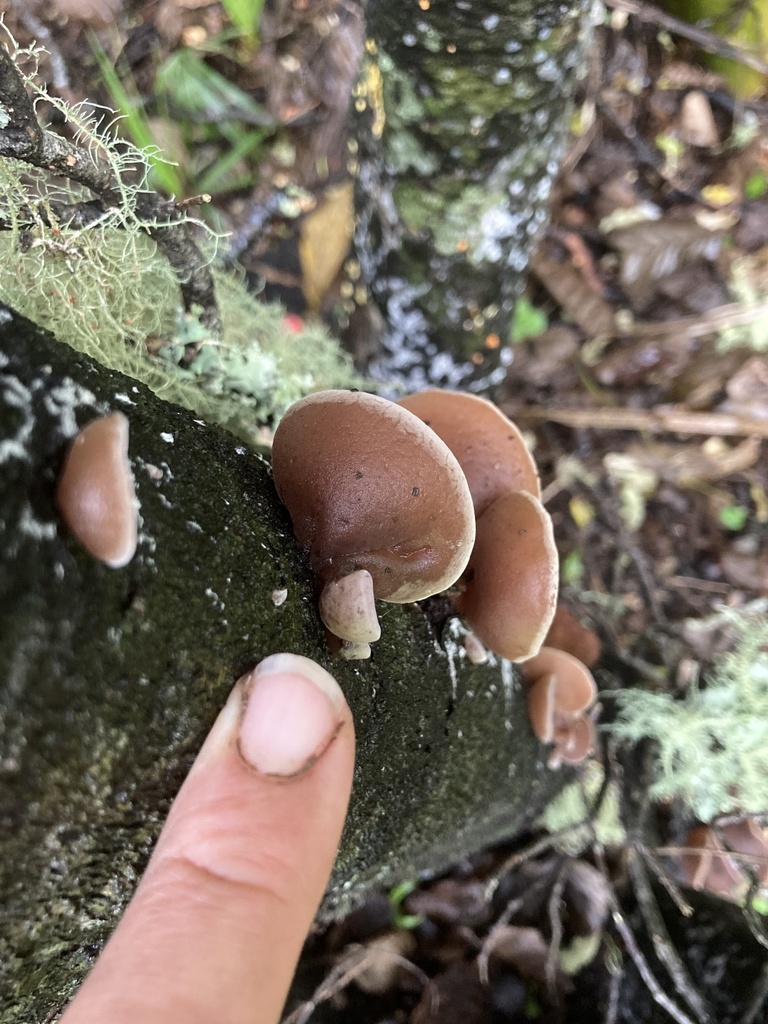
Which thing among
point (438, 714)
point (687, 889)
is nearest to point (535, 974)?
point (687, 889)

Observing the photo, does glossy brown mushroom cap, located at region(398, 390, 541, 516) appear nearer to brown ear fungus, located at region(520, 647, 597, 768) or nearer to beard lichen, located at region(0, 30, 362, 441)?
beard lichen, located at region(0, 30, 362, 441)

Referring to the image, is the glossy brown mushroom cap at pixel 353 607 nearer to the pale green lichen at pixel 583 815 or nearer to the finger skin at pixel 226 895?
the finger skin at pixel 226 895

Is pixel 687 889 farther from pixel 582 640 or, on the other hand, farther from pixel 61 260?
pixel 61 260

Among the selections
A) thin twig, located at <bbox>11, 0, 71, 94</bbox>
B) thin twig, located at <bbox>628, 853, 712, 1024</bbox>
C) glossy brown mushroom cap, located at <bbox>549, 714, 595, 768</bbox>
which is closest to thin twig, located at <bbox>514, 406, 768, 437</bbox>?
glossy brown mushroom cap, located at <bbox>549, 714, 595, 768</bbox>

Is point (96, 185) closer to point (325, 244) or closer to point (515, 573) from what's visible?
point (515, 573)

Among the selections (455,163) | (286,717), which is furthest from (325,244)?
(286,717)

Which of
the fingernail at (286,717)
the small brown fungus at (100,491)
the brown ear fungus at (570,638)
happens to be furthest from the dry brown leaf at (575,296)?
the small brown fungus at (100,491)
